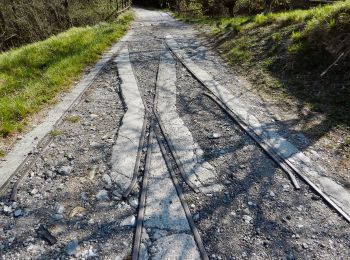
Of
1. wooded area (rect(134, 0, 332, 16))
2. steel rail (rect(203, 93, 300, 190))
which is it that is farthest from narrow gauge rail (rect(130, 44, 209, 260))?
wooded area (rect(134, 0, 332, 16))

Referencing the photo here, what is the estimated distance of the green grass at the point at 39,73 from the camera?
→ 18.5 feet

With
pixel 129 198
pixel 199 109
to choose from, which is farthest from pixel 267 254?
pixel 199 109

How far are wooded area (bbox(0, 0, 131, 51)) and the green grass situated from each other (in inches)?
395

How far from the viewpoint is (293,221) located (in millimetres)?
3354

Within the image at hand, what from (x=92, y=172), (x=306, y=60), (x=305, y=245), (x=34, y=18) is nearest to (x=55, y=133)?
(x=92, y=172)

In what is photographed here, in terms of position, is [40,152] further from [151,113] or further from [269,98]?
[269,98]

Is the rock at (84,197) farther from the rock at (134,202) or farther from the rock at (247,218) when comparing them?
the rock at (247,218)

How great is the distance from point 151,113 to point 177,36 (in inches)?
315

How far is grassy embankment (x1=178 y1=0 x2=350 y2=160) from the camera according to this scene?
17.7 feet

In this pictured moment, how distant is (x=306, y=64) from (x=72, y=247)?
6.30 meters

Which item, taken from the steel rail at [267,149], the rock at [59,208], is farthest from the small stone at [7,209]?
the steel rail at [267,149]

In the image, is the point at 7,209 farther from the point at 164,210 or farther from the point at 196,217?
the point at 196,217

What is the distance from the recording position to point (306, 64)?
7004mm

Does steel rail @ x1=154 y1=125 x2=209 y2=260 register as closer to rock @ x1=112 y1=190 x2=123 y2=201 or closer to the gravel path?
the gravel path
